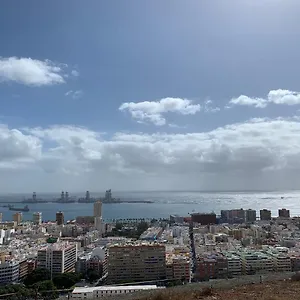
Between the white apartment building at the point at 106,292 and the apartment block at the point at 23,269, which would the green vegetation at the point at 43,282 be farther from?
the white apartment building at the point at 106,292

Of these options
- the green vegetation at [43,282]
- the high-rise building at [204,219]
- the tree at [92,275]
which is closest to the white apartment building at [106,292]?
the green vegetation at [43,282]

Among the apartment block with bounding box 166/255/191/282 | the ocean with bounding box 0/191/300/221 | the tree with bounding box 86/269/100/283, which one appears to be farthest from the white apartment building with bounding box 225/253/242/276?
the ocean with bounding box 0/191/300/221

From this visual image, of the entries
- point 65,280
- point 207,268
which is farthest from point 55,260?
point 207,268

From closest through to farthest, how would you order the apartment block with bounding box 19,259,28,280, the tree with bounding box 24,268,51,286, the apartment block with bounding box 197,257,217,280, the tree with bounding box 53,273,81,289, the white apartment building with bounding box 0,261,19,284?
1. the tree with bounding box 53,273,81,289
2. the tree with bounding box 24,268,51,286
3. the apartment block with bounding box 197,257,217,280
4. the white apartment building with bounding box 0,261,19,284
5. the apartment block with bounding box 19,259,28,280

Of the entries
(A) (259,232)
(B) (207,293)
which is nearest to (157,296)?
(B) (207,293)

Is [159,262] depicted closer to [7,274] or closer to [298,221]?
[7,274]

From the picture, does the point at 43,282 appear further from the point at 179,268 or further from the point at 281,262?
the point at 281,262

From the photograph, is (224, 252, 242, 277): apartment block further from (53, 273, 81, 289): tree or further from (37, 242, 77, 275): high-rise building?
(37, 242, 77, 275): high-rise building
